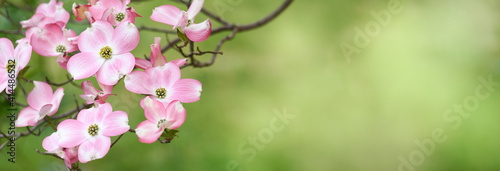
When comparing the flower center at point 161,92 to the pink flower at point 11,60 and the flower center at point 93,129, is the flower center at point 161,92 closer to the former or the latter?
the flower center at point 93,129

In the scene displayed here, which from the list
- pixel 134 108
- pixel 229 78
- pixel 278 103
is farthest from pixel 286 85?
pixel 134 108

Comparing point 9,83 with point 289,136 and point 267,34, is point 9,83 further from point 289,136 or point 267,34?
point 267,34

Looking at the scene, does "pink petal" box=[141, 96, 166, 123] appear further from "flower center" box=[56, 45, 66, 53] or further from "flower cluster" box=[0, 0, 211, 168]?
"flower center" box=[56, 45, 66, 53]

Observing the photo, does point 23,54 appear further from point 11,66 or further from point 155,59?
point 155,59

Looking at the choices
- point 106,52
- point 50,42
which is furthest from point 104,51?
point 50,42

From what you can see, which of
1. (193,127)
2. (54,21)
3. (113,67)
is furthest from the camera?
(193,127)

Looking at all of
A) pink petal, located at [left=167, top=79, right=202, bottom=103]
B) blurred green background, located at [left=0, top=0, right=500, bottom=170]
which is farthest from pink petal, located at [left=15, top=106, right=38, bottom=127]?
blurred green background, located at [left=0, top=0, right=500, bottom=170]
